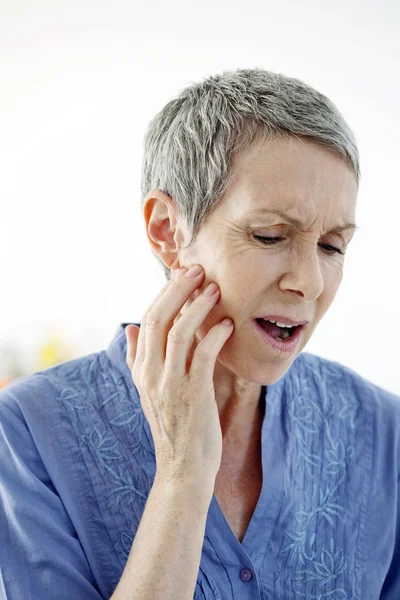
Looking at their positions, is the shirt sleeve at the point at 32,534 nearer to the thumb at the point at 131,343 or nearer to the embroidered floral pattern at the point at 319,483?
the thumb at the point at 131,343

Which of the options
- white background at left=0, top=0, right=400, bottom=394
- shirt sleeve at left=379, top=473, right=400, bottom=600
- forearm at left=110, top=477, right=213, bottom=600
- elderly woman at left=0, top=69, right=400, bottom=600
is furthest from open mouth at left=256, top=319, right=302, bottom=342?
white background at left=0, top=0, right=400, bottom=394

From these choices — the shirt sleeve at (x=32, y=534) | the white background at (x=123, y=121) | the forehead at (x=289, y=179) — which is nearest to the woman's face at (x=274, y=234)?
the forehead at (x=289, y=179)

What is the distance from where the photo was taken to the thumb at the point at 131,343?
55.7 inches

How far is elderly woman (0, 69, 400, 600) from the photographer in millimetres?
1229

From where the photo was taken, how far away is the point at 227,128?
4.29 feet

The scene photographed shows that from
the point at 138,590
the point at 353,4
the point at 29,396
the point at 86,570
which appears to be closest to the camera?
the point at 138,590

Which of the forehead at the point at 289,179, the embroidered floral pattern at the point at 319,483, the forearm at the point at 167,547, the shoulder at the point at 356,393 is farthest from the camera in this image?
the shoulder at the point at 356,393

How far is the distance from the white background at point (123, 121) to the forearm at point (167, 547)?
2.01 metres

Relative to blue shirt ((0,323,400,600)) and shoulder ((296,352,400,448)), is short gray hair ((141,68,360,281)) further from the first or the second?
shoulder ((296,352,400,448))

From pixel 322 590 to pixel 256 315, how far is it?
58 centimetres

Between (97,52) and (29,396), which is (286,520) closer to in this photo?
(29,396)

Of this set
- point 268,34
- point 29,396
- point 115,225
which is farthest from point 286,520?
point 268,34

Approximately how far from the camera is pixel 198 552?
47.1 inches

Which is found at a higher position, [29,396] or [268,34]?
[268,34]
